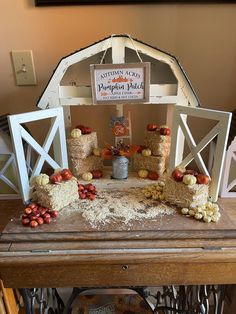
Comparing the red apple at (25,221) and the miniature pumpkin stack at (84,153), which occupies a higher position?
the miniature pumpkin stack at (84,153)

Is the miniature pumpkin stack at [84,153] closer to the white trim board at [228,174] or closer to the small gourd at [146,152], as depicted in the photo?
the small gourd at [146,152]

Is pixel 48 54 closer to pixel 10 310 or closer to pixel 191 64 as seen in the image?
pixel 191 64

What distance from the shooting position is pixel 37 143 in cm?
90

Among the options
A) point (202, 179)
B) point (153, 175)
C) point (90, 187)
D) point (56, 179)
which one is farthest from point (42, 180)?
point (202, 179)

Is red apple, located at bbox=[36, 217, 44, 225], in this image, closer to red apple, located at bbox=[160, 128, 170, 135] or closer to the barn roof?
the barn roof

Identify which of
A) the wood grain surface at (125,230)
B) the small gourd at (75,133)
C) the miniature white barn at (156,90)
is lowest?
the wood grain surface at (125,230)

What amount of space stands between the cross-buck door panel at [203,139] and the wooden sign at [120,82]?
14cm

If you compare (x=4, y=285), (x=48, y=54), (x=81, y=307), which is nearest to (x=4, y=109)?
(x=48, y=54)

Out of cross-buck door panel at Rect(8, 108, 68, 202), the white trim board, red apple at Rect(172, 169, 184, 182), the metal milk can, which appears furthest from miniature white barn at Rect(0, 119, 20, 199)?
the white trim board

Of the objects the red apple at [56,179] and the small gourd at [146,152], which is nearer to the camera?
the red apple at [56,179]

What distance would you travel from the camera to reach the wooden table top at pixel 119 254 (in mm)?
739

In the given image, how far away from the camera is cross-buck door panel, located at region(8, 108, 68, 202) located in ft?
2.68

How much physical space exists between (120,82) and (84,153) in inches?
11.4

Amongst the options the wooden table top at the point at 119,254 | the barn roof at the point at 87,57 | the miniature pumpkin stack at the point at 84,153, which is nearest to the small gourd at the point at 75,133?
the miniature pumpkin stack at the point at 84,153
